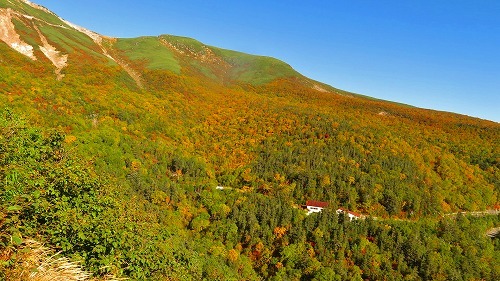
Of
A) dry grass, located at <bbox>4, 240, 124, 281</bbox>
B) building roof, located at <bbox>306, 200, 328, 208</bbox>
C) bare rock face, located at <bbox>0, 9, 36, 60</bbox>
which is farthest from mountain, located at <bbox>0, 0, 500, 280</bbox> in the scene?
dry grass, located at <bbox>4, 240, 124, 281</bbox>

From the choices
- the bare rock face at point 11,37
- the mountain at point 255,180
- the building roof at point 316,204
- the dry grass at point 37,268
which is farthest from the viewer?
the bare rock face at point 11,37

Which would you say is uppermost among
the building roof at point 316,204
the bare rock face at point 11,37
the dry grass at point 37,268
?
the bare rock face at point 11,37

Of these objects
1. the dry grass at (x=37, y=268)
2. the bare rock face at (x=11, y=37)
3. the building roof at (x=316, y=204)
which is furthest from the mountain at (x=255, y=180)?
the dry grass at (x=37, y=268)

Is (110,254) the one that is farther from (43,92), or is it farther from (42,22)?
(42,22)

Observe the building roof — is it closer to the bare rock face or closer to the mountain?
the mountain

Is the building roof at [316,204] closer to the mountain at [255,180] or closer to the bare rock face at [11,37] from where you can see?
the mountain at [255,180]

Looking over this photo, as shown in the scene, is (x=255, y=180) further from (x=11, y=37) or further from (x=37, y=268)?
(x=37, y=268)

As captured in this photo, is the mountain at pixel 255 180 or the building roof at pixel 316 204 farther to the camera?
the building roof at pixel 316 204

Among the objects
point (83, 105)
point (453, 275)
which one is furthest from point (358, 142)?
point (83, 105)
